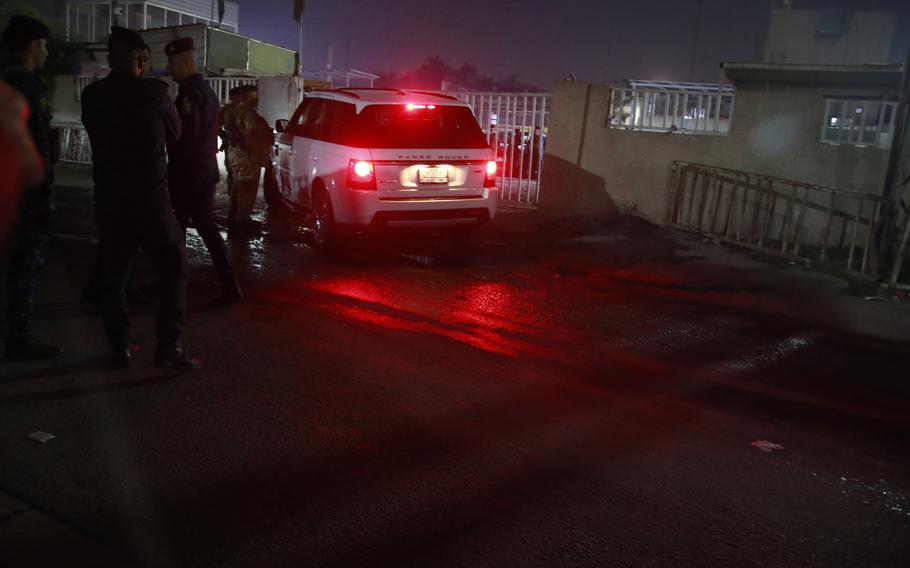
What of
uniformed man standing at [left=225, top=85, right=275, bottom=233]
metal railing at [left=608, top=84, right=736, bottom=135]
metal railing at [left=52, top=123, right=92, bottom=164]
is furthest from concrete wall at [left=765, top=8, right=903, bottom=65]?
uniformed man standing at [left=225, top=85, right=275, bottom=233]

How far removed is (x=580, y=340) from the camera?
5.75 m

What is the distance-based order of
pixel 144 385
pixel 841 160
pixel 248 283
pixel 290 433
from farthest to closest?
pixel 841 160 < pixel 248 283 < pixel 144 385 < pixel 290 433

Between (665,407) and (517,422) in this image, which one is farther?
(665,407)

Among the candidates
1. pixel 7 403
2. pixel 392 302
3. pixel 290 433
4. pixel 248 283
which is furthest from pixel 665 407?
pixel 248 283

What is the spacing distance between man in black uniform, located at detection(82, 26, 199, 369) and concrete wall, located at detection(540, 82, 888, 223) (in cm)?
875

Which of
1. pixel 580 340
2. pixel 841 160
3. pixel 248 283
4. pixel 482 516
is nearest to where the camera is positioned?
pixel 482 516

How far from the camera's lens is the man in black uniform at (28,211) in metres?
4.21

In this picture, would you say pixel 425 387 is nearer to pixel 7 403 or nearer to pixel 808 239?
pixel 7 403

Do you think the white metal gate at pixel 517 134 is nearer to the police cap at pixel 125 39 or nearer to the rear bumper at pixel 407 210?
the rear bumper at pixel 407 210

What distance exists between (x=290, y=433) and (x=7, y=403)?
1.64 meters

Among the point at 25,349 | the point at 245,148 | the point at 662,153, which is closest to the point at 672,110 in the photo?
the point at 662,153

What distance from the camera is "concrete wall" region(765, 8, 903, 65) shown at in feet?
140

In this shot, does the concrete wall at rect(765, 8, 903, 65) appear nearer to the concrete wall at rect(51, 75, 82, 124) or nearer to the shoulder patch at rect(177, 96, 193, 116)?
the concrete wall at rect(51, 75, 82, 124)

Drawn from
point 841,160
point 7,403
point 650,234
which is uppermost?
point 841,160
